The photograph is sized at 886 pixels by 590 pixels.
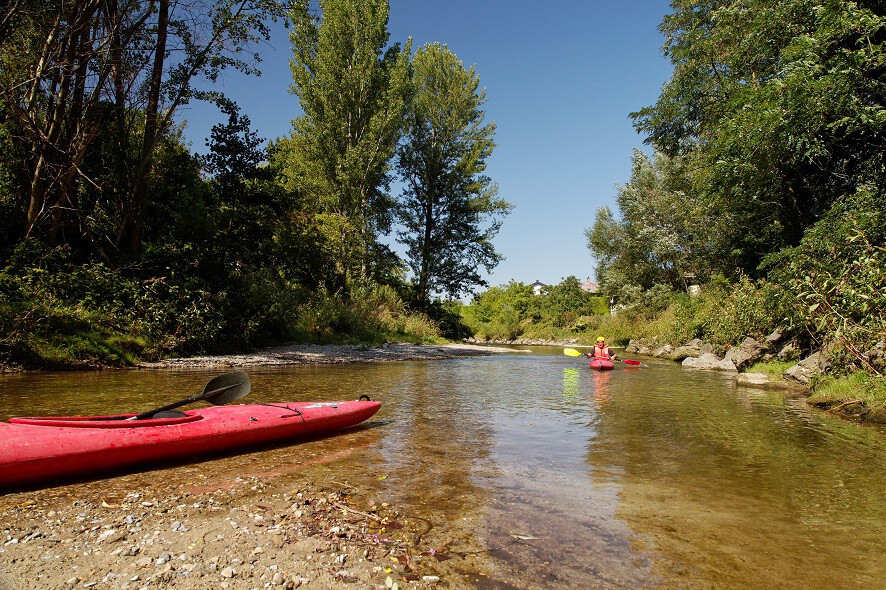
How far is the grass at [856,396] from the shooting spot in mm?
5738

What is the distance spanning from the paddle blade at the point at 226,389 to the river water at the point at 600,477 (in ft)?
2.41

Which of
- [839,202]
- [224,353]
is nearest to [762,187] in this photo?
[839,202]

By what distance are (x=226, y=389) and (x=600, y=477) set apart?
11.7 ft

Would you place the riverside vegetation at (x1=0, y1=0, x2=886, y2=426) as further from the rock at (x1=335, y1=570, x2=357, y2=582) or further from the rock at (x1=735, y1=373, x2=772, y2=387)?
the rock at (x1=335, y1=570, x2=357, y2=582)

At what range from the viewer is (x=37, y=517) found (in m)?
2.62

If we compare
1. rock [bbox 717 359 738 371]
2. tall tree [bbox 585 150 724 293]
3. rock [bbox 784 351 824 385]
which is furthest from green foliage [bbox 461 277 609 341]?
rock [bbox 784 351 824 385]

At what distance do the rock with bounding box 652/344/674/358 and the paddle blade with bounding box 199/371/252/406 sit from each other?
1690 centimetres

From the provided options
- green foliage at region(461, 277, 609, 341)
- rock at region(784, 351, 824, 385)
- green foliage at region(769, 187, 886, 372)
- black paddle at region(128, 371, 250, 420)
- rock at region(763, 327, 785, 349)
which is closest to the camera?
black paddle at region(128, 371, 250, 420)

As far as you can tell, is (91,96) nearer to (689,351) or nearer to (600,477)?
(600,477)

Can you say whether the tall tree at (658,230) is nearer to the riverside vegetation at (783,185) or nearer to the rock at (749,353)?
the riverside vegetation at (783,185)

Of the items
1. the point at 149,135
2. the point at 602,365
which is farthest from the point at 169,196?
the point at 602,365

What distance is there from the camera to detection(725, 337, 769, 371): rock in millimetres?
11062

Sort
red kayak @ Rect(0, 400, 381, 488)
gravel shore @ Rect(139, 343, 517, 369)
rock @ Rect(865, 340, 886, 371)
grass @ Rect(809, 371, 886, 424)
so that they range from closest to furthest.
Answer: red kayak @ Rect(0, 400, 381, 488) → grass @ Rect(809, 371, 886, 424) → rock @ Rect(865, 340, 886, 371) → gravel shore @ Rect(139, 343, 517, 369)

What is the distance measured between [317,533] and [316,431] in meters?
2.51
